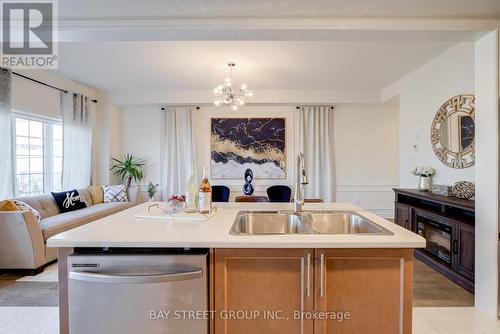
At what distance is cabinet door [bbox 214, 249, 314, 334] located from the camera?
53.5 inches

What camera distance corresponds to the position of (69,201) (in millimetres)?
4203

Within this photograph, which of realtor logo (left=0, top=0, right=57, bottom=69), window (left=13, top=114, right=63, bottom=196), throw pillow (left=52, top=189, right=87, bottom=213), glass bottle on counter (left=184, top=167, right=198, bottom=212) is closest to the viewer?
glass bottle on counter (left=184, top=167, right=198, bottom=212)

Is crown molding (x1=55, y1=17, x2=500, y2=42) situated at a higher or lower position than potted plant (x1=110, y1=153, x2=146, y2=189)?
higher

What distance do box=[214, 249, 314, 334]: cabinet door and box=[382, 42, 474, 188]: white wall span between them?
2.79 metres

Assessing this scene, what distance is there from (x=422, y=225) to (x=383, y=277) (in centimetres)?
247

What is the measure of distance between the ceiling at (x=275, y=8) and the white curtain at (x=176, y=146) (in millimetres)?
3464

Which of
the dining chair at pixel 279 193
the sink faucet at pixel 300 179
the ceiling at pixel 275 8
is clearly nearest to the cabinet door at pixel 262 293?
the sink faucet at pixel 300 179

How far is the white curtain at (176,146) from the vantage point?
5.64 meters

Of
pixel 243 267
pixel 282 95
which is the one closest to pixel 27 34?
pixel 243 267

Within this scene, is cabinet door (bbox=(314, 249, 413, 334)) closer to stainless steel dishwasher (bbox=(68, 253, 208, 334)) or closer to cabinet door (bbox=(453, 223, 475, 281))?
stainless steel dishwasher (bbox=(68, 253, 208, 334))

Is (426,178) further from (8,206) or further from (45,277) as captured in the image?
(8,206)

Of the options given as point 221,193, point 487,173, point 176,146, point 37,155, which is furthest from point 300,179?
point 37,155

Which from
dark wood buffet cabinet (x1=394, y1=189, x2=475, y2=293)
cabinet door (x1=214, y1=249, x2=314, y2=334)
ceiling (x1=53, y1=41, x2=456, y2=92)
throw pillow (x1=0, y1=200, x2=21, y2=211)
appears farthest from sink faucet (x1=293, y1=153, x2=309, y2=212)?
throw pillow (x1=0, y1=200, x2=21, y2=211)

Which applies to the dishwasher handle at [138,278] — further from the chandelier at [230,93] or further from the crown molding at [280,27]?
the chandelier at [230,93]
